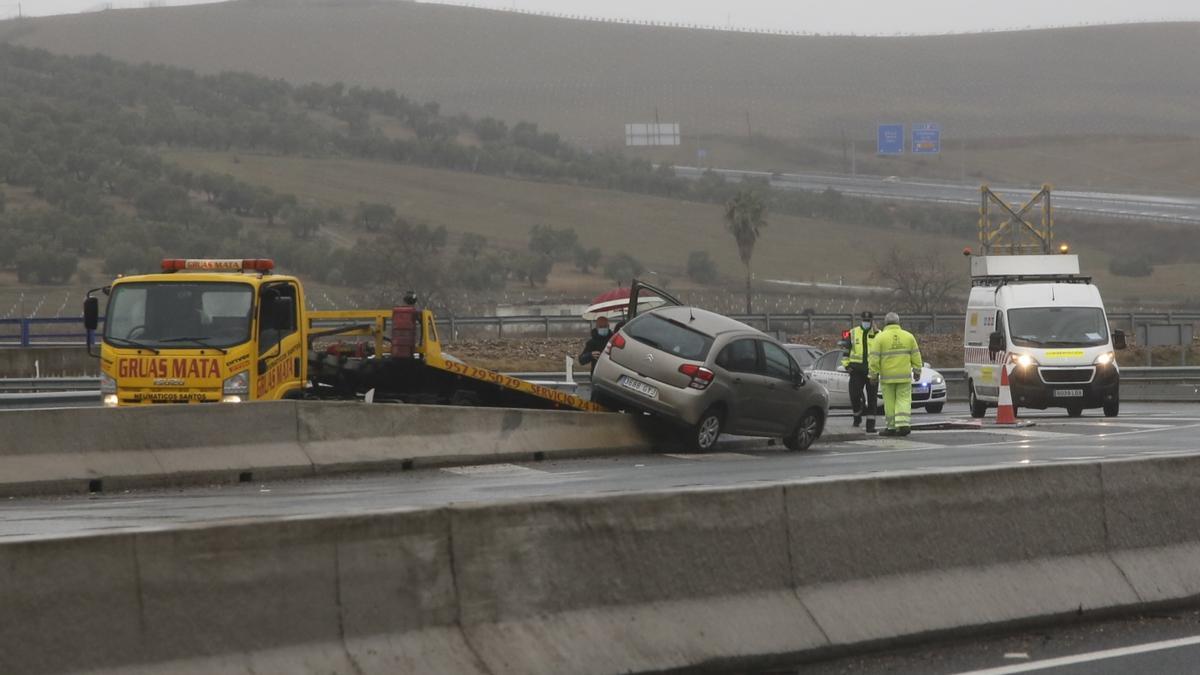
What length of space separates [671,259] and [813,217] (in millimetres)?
18488

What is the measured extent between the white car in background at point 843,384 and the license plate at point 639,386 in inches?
398

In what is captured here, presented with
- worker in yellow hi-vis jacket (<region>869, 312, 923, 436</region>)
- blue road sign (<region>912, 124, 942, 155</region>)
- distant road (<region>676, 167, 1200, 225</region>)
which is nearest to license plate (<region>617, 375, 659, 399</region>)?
worker in yellow hi-vis jacket (<region>869, 312, 923, 436</region>)

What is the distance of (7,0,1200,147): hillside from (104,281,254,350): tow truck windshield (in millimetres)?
117963

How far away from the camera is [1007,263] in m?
30.2

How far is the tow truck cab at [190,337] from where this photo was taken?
18.8 metres

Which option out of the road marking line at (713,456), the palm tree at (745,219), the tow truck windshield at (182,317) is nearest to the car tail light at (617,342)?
the road marking line at (713,456)

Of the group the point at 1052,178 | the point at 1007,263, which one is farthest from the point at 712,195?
the point at 1007,263

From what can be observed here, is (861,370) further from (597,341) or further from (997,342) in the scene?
(997,342)

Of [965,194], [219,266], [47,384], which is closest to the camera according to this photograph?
[219,266]

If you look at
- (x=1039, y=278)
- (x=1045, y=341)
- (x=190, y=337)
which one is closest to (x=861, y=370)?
(x=1045, y=341)

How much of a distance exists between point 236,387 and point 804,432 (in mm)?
7393

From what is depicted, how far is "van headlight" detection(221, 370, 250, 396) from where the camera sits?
18.8 m

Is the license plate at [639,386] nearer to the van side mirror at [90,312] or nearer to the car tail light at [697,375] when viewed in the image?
the car tail light at [697,375]

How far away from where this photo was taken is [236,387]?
61.8ft
